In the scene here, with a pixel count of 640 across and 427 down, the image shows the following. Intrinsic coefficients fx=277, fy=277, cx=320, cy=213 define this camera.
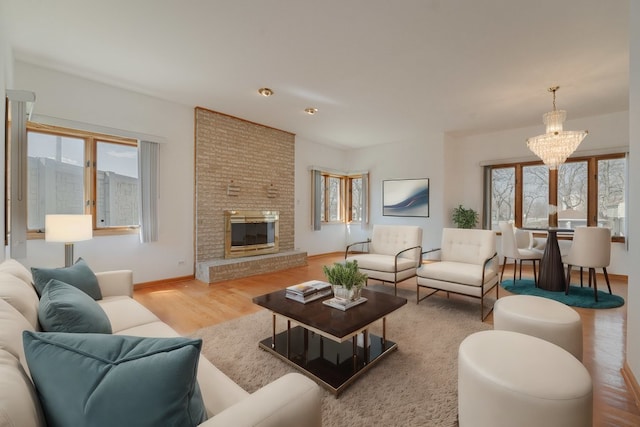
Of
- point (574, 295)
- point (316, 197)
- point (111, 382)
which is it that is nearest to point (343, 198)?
point (316, 197)

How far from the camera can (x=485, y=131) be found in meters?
5.82

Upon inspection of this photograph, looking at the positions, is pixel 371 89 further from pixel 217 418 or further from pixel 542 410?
pixel 217 418

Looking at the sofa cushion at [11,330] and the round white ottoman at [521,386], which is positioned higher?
the sofa cushion at [11,330]

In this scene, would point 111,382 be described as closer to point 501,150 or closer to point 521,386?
point 521,386

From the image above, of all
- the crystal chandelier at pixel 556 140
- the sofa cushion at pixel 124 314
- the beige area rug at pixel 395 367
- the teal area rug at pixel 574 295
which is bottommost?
the beige area rug at pixel 395 367

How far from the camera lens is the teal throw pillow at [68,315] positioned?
47.1 inches

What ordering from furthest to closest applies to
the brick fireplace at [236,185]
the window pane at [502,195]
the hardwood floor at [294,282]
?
the window pane at [502,195] → the brick fireplace at [236,185] → the hardwood floor at [294,282]

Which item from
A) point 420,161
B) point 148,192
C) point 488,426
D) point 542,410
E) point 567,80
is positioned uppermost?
point 567,80

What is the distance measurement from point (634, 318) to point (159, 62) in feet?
15.7

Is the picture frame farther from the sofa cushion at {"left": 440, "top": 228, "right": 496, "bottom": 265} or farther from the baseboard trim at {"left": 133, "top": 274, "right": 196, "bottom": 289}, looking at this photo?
the baseboard trim at {"left": 133, "top": 274, "right": 196, "bottom": 289}

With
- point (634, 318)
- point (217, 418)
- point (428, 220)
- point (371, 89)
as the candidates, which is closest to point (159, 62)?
point (371, 89)

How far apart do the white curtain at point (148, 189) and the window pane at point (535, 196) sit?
6.77 metres

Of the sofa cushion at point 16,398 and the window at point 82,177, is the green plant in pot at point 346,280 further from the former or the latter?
the window at point 82,177

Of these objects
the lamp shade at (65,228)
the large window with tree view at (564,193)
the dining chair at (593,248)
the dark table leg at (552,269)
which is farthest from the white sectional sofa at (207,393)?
the large window with tree view at (564,193)
